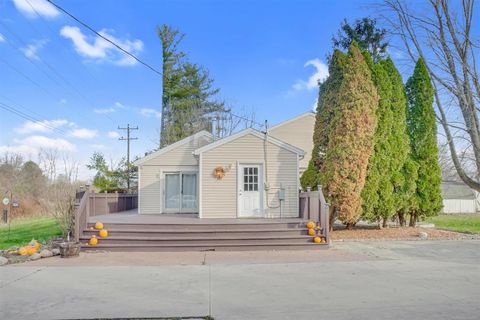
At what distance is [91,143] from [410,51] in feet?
73.4

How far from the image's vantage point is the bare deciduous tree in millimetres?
11555

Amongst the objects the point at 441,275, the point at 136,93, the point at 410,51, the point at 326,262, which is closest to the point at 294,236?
the point at 326,262

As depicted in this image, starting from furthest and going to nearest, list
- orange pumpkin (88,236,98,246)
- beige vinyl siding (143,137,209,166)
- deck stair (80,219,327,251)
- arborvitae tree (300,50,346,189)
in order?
beige vinyl siding (143,137,209,166) < arborvitae tree (300,50,346,189) < deck stair (80,219,327,251) < orange pumpkin (88,236,98,246)

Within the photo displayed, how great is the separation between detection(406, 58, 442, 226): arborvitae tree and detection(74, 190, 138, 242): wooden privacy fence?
1141cm

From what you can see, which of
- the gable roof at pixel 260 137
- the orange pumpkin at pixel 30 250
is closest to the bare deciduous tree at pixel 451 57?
the gable roof at pixel 260 137

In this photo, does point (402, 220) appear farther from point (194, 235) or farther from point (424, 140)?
point (194, 235)

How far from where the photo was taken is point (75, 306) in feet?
14.8

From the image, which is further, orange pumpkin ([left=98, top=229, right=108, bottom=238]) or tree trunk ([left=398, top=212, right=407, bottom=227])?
tree trunk ([left=398, top=212, right=407, bottom=227])

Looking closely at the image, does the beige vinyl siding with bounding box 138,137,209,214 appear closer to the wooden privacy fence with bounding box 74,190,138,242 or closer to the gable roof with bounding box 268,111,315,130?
the wooden privacy fence with bounding box 74,190,138,242

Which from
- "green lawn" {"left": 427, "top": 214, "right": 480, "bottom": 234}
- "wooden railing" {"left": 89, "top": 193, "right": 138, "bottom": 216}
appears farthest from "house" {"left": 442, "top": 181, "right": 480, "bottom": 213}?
"wooden railing" {"left": 89, "top": 193, "right": 138, "bottom": 216}

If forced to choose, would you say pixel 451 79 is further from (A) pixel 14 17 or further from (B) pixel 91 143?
(B) pixel 91 143

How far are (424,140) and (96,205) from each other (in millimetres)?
12326

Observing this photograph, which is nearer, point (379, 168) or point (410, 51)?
point (379, 168)

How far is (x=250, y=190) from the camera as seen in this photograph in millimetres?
12445
